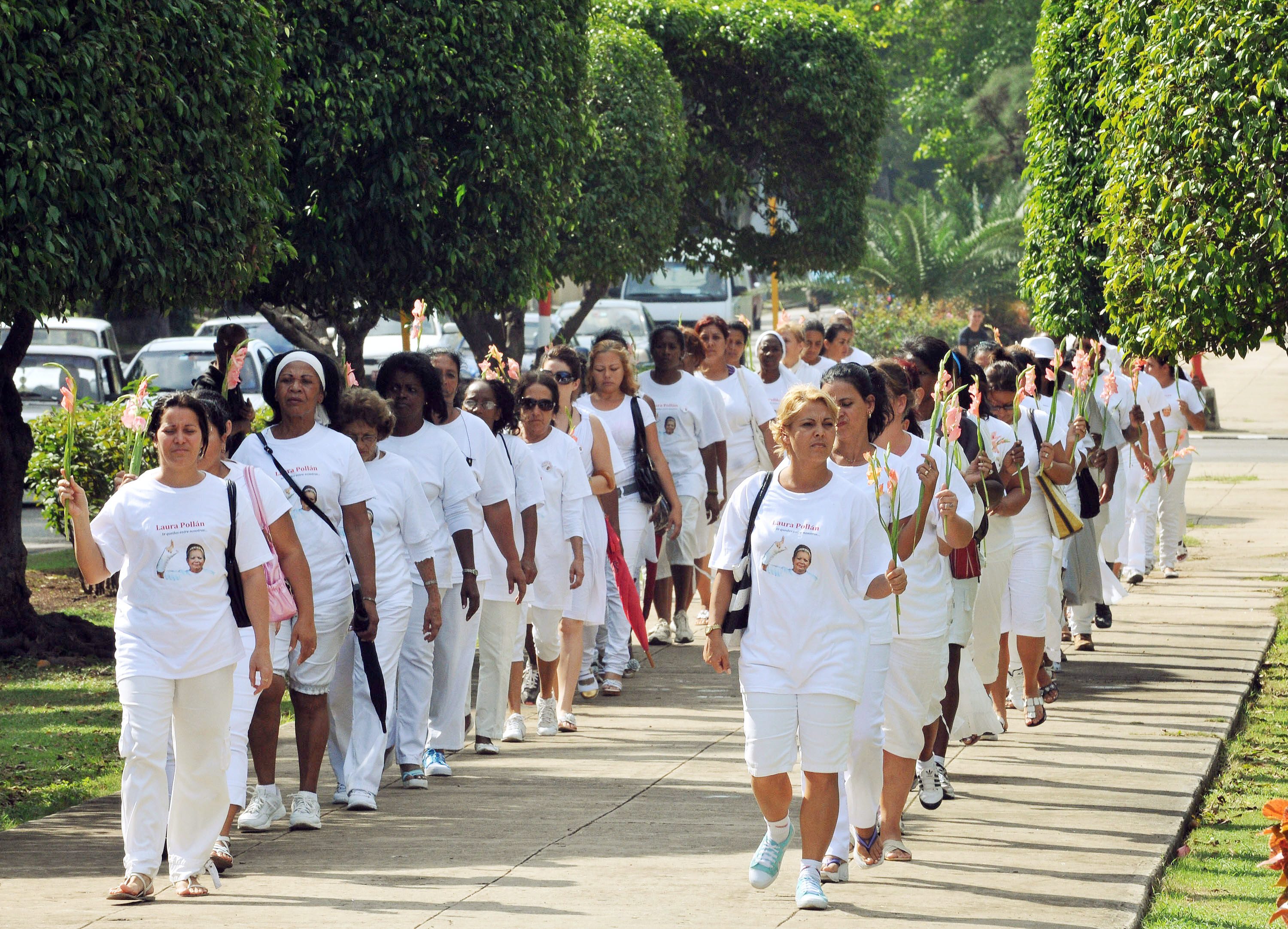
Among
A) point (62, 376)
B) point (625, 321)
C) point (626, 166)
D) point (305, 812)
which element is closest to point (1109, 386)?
point (305, 812)

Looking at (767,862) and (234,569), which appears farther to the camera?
(234,569)

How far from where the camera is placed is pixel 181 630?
608 centimetres

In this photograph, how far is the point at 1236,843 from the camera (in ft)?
23.6

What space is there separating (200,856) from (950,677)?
10.7 ft

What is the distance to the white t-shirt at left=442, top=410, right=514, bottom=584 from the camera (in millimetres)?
8305

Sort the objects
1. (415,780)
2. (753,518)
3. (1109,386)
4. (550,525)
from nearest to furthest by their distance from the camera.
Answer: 1. (753,518)
2. (415,780)
3. (550,525)
4. (1109,386)

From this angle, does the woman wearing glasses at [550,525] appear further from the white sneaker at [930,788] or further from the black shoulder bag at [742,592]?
the black shoulder bag at [742,592]

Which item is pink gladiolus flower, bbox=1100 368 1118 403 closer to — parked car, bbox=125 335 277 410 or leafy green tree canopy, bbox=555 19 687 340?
leafy green tree canopy, bbox=555 19 687 340

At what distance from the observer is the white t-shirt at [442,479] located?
316 inches

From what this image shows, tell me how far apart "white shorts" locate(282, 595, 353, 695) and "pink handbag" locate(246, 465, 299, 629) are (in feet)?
1.40

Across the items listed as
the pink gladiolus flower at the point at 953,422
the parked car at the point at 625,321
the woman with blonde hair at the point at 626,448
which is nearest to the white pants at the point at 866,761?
the pink gladiolus flower at the point at 953,422

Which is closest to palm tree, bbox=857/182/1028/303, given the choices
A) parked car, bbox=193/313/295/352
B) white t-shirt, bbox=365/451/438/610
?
parked car, bbox=193/313/295/352

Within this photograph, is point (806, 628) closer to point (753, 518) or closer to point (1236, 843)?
point (753, 518)

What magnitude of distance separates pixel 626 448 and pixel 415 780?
9.99 ft
